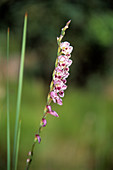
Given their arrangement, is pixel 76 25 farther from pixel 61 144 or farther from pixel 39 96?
pixel 39 96

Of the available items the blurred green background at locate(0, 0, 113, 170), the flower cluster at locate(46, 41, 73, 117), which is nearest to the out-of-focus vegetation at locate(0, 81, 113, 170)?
the blurred green background at locate(0, 0, 113, 170)

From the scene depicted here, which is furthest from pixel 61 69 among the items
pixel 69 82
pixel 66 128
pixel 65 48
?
pixel 69 82

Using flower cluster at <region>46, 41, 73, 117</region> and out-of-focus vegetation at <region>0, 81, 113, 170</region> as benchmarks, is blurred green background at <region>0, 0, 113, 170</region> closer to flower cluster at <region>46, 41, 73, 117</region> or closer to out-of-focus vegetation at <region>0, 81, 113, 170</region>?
out-of-focus vegetation at <region>0, 81, 113, 170</region>

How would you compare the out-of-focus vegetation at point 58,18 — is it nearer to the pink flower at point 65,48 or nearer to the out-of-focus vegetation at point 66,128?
the out-of-focus vegetation at point 66,128

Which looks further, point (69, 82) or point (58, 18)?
point (69, 82)

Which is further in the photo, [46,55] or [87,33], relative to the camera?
[46,55]

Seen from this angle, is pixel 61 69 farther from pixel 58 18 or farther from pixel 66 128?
pixel 66 128

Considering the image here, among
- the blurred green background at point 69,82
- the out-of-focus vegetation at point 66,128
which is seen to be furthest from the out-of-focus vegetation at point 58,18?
the out-of-focus vegetation at point 66,128

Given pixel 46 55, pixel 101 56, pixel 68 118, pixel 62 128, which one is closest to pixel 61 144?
pixel 62 128
